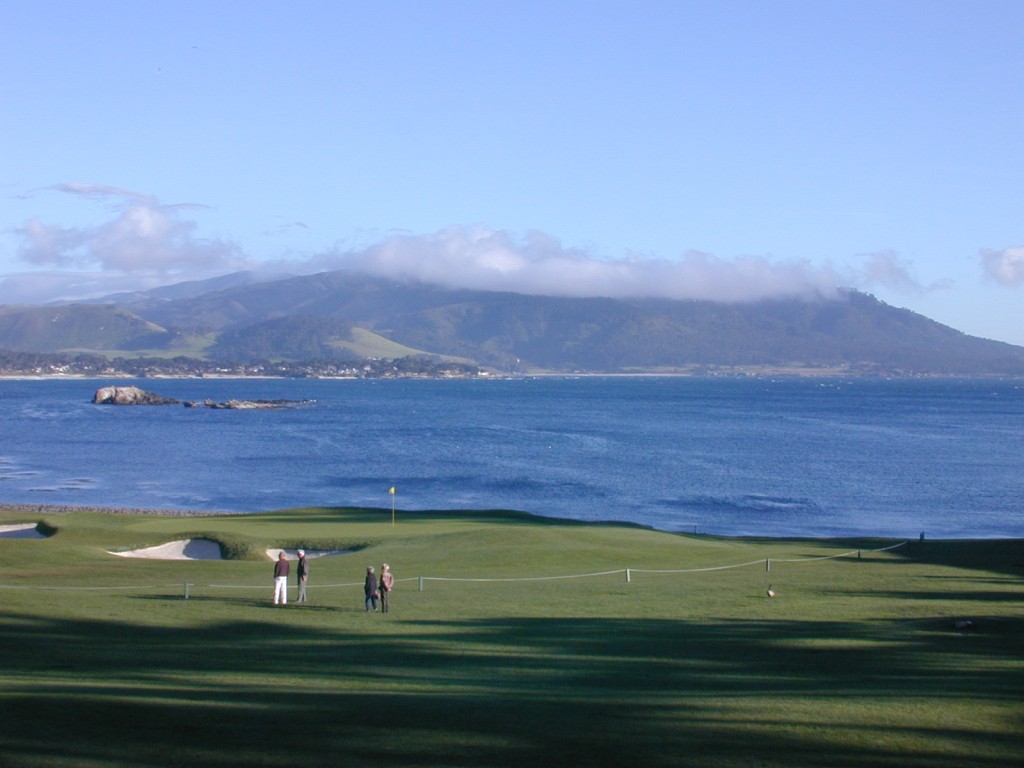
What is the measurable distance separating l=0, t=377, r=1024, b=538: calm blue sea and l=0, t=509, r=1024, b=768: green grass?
105 feet

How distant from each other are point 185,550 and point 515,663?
24.6m

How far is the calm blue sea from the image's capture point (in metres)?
70.8

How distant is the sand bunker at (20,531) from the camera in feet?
150

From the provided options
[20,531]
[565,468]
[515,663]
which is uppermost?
[515,663]

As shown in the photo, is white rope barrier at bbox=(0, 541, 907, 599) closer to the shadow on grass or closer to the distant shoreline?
the shadow on grass

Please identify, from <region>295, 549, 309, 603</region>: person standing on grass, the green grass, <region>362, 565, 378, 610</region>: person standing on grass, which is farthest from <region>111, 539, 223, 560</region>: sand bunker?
<region>362, 565, 378, 610</region>: person standing on grass

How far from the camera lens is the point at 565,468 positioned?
9575 cm

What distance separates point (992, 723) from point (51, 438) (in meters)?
124

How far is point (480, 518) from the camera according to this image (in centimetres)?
5225

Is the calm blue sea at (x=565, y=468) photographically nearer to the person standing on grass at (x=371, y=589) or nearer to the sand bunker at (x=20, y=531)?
the sand bunker at (x=20, y=531)

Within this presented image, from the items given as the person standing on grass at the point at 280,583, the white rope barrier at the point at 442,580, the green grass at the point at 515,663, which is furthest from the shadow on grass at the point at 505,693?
the white rope barrier at the point at 442,580

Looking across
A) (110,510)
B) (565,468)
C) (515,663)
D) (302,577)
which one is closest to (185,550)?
(302,577)

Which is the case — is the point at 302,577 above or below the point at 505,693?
below

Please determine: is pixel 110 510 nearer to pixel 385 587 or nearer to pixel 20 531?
pixel 20 531
